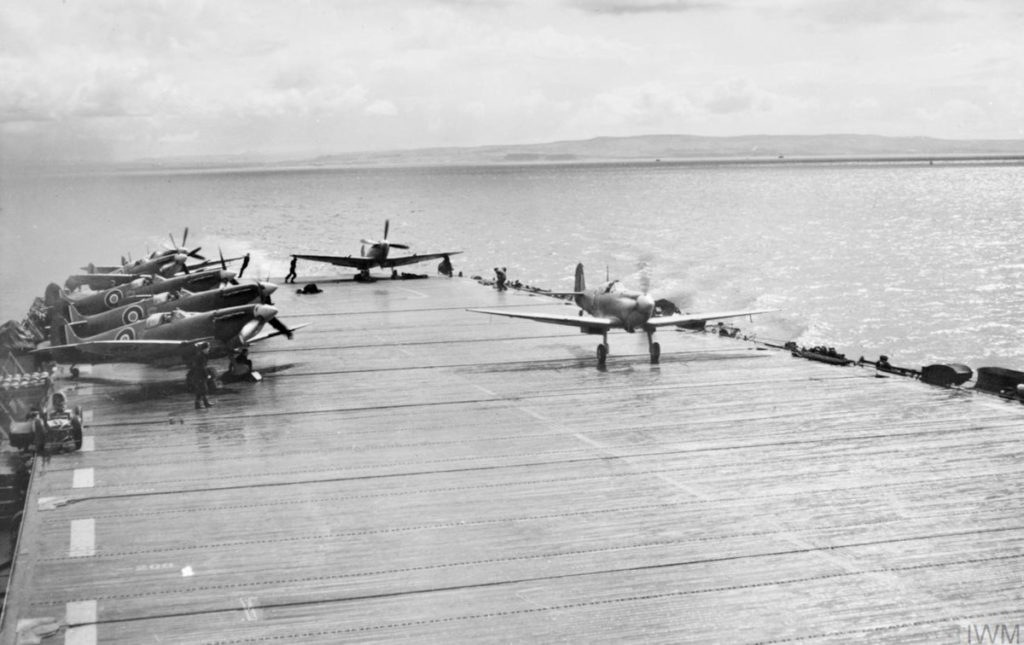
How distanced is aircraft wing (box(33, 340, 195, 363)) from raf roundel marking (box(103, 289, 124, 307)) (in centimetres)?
1639

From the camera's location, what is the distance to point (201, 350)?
3103 cm

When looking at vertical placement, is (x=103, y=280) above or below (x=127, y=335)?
below

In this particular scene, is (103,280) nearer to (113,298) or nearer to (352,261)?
(113,298)

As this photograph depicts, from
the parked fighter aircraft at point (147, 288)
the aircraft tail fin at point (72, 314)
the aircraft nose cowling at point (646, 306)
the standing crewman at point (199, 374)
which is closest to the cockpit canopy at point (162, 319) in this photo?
the standing crewman at point (199, 374)

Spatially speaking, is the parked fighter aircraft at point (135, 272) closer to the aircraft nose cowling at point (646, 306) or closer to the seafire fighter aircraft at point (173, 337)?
the seafire fighter aircraft at point (173, 337)

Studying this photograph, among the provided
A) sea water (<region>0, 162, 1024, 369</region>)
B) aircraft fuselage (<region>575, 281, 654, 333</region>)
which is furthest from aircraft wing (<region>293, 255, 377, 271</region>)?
aircraft fuselage (<region>575, 281, 654, 333</region>)

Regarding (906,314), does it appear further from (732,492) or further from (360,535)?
(360,535)

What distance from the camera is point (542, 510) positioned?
20188 mm

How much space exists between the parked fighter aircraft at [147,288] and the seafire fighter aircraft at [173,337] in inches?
547

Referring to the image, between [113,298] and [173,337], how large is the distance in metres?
19.3

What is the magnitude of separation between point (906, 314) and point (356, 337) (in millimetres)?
47276

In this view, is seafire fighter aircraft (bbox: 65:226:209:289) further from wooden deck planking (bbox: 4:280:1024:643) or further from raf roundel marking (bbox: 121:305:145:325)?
wooden deck planking (bbox: 4:280:1024:643)

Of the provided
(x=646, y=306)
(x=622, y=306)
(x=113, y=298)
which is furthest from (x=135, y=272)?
(x=646, y=306)

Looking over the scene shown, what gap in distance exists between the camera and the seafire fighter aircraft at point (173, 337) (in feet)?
108
